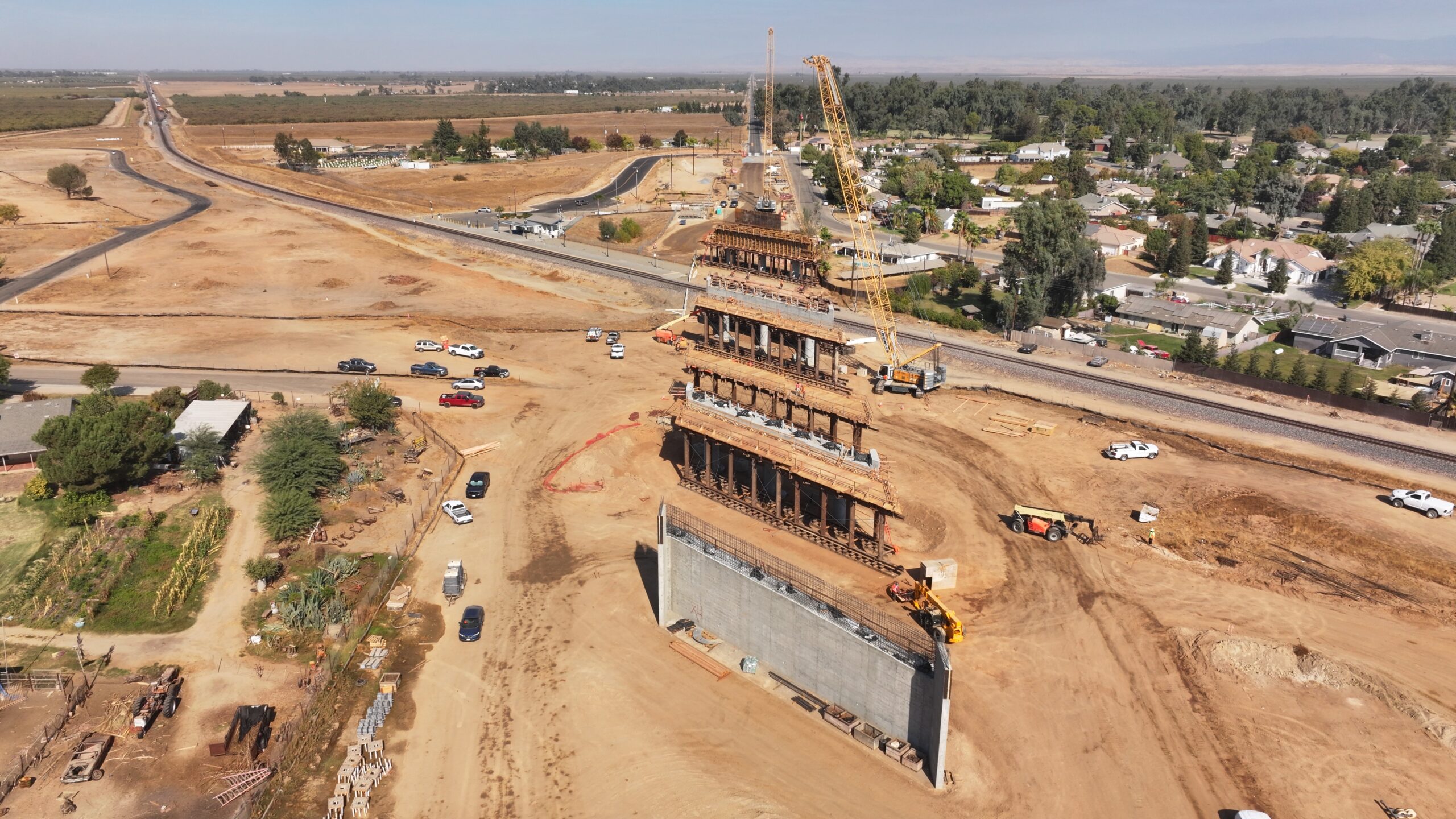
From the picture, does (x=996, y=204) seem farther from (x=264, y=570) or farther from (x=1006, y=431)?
(x=264, y=570)

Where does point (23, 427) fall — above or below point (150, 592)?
above

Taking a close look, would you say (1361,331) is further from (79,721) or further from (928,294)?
(79,721)

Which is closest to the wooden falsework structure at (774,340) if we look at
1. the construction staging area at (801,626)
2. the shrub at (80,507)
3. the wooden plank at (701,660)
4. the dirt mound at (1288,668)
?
the construction staging area at (801,626)

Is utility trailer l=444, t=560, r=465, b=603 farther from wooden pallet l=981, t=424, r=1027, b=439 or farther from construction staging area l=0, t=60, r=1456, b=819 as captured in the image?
wooden pallet l=981, t=424, r=1027, b=439

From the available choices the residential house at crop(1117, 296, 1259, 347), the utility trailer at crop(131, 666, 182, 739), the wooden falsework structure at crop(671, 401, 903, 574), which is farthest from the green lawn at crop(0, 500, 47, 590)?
the residential house at crop(1117, 296, 1259, 347)

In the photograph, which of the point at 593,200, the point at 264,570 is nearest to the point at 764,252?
the point at 264,570
